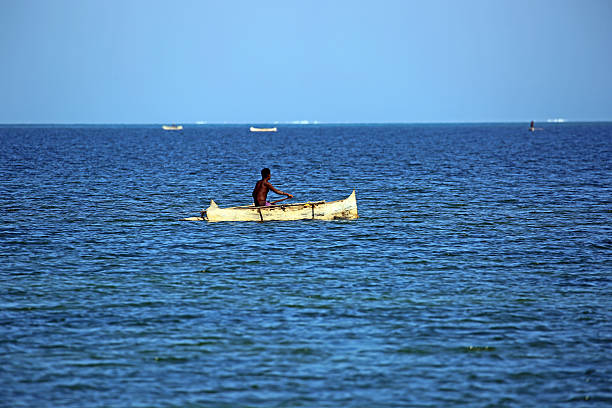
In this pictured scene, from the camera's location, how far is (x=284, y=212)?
103 ft

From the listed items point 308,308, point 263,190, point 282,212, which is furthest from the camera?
point 282,212

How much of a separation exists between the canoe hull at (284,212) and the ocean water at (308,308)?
0.39m

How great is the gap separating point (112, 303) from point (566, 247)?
16095 mm

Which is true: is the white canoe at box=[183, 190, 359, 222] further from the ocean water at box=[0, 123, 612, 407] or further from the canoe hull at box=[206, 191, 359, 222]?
the ocean water at box=[0, 123, 612, 407]

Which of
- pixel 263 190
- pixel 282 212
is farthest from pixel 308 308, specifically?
pixel 282 212

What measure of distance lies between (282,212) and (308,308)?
549 inches

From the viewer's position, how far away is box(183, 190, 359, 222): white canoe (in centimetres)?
3131

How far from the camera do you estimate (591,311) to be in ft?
57.6

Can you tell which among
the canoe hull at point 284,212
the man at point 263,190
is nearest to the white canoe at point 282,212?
the canoe hull at point 284,212

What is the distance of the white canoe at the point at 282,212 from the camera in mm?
31312

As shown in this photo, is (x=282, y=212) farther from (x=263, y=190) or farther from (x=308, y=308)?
(x=308, y=308)

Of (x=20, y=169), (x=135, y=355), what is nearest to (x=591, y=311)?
(x=135, y=355)

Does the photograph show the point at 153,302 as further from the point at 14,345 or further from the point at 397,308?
the point at 397,308

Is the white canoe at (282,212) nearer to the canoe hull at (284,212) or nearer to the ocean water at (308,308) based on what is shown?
the canoe hull at (284,212)
